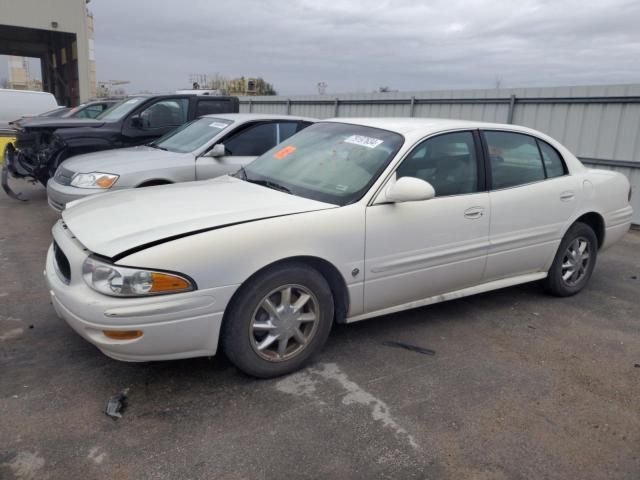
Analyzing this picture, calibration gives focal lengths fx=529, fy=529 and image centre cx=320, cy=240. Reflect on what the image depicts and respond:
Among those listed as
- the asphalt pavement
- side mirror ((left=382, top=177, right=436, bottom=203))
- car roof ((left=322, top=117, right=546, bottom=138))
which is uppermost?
car roof ((left=322, top=117, right=546, bottom=138))

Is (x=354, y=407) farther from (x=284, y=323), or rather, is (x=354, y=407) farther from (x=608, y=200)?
(x=608, y=200)

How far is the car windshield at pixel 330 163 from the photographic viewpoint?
11.7 feet

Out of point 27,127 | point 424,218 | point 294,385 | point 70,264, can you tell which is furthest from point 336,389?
point 27,127

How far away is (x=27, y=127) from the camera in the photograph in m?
8.22

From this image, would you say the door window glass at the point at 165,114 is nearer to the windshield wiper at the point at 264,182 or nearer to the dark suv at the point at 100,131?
the dark suv at the point at 100,131

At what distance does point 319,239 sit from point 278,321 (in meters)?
0.55

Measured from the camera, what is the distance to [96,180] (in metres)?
5.80

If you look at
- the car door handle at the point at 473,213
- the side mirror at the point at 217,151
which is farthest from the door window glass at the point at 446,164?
the side mirror at the point at 217,151

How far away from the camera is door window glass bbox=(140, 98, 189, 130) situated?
815cm

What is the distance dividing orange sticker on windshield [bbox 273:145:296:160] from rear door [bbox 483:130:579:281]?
60.5 inches

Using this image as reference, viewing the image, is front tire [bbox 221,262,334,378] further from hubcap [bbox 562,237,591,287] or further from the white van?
the white van

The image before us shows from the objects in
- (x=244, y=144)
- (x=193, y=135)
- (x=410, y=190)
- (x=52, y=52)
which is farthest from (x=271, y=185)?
(x=52, y=52)

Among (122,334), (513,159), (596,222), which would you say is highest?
(513,159)

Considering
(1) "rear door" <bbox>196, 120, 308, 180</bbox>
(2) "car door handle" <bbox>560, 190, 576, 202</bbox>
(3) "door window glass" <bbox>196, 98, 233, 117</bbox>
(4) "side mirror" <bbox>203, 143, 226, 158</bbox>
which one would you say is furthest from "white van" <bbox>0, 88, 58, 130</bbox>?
(2) "car door handle" <bbox>560, 190, 576, 202</bbox>
